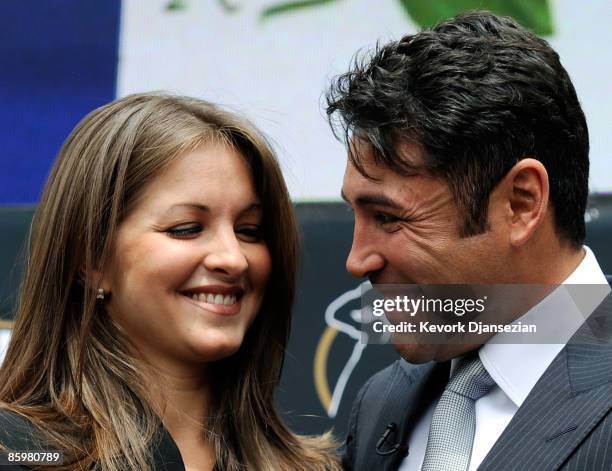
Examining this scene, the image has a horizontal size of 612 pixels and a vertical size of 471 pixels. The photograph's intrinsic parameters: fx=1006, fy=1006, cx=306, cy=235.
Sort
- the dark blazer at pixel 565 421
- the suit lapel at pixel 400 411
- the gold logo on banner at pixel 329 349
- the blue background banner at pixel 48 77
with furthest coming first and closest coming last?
the blue background banner at pixel 48 77 → the gold logo on banner at pixel 329 349 → the suit lapel at pixel 400 411 → the dark blazer at pixel 565 421

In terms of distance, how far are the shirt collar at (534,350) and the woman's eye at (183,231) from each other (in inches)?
30.1

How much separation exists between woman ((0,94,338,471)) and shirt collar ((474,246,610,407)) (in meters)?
0.63

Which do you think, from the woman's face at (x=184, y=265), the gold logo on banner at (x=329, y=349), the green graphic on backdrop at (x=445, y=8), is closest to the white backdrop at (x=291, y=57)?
the green graphic on backdrop at (x=445, y=8)

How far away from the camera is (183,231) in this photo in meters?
2.47

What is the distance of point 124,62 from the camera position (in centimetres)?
393

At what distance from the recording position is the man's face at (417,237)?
7.98ft

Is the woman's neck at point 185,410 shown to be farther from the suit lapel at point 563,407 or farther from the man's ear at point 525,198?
the man's ear at point 525,198

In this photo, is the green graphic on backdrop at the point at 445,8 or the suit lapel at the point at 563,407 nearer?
the suit lapel at the point at 563,407

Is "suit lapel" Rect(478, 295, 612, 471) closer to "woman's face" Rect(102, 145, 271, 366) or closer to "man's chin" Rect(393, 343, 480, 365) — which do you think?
"man's chin" Rect(393, 343, 480, 365)

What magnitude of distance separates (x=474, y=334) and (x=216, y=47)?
6.14 ft

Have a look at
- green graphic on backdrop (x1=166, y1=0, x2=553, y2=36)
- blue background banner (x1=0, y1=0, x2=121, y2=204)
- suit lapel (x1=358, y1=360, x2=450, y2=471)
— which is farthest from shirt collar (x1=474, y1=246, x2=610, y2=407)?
blue background banner (x1=0, y1=0, x2=121, y2=204)

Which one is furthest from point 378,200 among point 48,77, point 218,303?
point 48,77

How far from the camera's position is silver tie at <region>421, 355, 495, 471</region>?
91.8 inches

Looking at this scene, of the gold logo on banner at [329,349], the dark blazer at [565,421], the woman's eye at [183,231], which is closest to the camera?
the dark blazer at [565,421]
